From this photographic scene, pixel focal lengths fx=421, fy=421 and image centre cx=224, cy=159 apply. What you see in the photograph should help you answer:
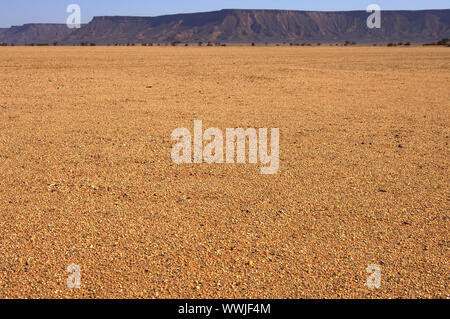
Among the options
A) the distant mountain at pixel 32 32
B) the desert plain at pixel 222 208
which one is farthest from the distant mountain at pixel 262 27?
the desert plain at pixel 222 208

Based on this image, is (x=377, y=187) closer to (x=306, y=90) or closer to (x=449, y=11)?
(x=306, y=90)

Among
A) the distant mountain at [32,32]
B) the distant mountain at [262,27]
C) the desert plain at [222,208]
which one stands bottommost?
the desert plain at [222,208]

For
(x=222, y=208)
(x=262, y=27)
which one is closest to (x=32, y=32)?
(x=262, y=27)

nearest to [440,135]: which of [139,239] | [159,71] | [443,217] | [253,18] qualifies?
[443,217]

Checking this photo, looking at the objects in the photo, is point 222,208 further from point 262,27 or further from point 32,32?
point 32,32

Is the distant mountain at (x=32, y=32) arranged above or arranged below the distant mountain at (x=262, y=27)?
above

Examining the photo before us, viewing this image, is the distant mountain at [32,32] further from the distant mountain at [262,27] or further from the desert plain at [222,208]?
the desert plain at [222,208]
